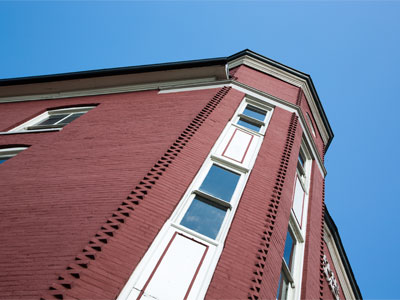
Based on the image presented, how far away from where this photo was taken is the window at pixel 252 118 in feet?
35.8

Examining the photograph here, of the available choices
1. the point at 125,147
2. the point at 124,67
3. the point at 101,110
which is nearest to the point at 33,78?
→ the point at 124,67

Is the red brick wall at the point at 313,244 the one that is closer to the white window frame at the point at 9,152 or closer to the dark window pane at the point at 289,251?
the dark window pane at the point at 289,251

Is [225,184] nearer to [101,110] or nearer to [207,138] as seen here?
[207,138]

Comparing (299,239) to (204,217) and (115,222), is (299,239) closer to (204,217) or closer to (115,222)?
(204,217)

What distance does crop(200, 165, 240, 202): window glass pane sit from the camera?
7.29 m

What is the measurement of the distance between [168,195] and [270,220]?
2.11 metres

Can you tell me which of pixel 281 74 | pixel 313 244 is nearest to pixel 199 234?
pixel 313 244

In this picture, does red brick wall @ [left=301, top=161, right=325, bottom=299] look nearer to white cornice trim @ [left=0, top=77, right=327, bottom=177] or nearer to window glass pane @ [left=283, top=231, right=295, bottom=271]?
window glass pane @ [left=283, top=231, right=295, bottom=271]

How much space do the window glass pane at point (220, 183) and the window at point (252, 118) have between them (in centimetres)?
307

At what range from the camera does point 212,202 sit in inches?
278

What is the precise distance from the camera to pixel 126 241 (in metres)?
5.39

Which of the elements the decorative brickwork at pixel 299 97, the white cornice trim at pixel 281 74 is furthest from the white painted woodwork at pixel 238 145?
the white cornice trim at pixel 281 74

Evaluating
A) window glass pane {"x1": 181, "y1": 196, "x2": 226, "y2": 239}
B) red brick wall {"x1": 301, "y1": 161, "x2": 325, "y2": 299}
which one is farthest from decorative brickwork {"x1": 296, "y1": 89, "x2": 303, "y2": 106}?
window glass pane {"x1": 181, "y1": 196, "x2": 226, "y2": 239}

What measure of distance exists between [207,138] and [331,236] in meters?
9.31
